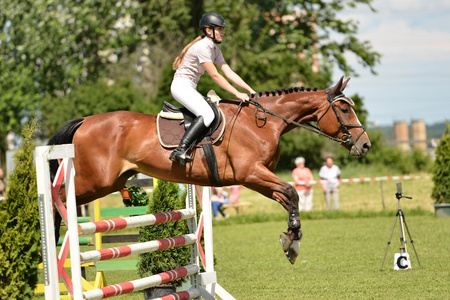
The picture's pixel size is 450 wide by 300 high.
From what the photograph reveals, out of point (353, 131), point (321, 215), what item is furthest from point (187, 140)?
point (321, 215)

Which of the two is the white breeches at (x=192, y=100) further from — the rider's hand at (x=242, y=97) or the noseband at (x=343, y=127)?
the noseband at (x=343, y=127)

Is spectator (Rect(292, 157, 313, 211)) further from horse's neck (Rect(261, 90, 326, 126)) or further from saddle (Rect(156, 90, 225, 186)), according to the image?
saddle (Rect(156, 90, 225, 186))

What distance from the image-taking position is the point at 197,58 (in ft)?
23.2

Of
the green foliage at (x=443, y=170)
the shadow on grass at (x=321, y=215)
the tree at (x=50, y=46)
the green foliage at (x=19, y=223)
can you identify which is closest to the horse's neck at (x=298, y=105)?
the green foliage at (x=19, y=223)

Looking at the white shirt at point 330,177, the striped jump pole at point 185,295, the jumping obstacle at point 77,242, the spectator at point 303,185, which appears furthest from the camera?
the white shirt at point 330,177

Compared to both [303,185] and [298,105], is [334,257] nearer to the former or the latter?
[298,105]

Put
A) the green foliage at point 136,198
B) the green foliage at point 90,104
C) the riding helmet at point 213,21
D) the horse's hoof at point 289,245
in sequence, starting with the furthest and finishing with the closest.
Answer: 1. the green foliage at point 90,104
2. the green foliage at point 136,198
3. the riding helmet at point 213,21
4. the horse's hoof at point 289,245

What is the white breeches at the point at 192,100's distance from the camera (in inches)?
274

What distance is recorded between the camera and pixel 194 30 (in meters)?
37.4

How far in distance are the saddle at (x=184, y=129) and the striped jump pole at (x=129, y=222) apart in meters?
0.47

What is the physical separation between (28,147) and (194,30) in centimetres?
3171

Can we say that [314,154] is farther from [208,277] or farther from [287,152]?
[208,277]

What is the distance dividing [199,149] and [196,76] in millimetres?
787

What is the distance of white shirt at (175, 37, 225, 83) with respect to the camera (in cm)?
696
